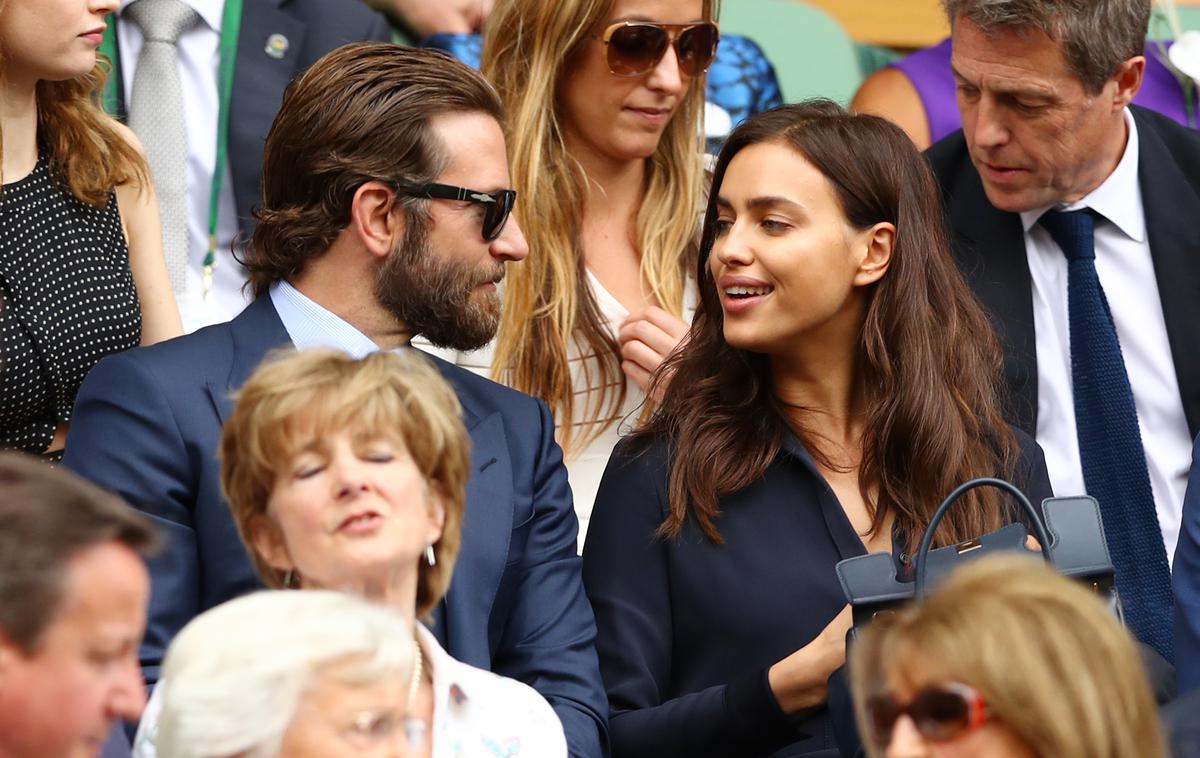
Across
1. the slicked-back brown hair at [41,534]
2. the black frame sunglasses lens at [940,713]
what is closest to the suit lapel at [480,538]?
the slicked-back brown hair at [41,534]

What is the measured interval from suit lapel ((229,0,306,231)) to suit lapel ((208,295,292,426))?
3.10ft

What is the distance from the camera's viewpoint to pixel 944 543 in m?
3.14

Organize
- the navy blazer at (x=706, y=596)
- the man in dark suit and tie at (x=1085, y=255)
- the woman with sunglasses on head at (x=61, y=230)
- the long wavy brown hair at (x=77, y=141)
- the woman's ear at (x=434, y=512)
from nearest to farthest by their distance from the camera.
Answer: the woman's ear at (x=434, y=512), the navy blazer at (x=706, y=596), the woman with sunglasses on head at (x=61, y=230), the long wavy brown hair at (x=77, y=141), the man in dark suit and tie at (x=1085, y=255)

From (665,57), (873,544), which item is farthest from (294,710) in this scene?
(665,57)

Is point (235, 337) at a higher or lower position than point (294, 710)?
higher

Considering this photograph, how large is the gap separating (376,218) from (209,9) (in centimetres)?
128

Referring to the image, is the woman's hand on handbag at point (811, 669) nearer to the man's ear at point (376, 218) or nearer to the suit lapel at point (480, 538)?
the suit lapel at point (480, 538)

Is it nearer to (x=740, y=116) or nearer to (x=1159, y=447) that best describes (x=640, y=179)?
(x=740, y=116)

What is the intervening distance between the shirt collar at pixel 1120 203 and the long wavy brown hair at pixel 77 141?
6.53 ft

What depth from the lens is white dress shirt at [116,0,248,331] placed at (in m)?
4.08

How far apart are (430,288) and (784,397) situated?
699 mm

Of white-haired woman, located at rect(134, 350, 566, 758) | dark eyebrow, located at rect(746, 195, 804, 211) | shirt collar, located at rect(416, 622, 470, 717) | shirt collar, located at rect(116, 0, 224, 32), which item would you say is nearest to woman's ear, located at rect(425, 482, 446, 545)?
white-haired woman, located at rect(134, 350, 566, 758)

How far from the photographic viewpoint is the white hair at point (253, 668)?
6.30 ft

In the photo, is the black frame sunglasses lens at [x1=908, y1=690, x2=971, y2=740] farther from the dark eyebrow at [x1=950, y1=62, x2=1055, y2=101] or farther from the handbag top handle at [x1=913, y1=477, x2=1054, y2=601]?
the dark eyebrow at [x1=950, y1=62, x2=1055, y2=101]
